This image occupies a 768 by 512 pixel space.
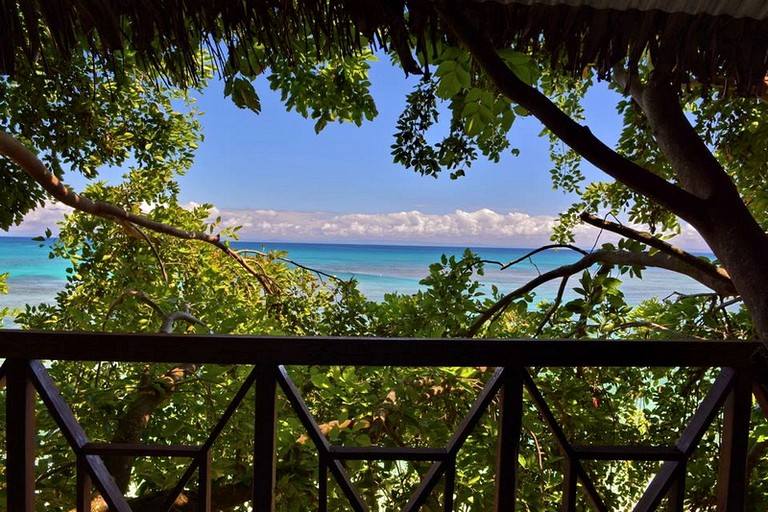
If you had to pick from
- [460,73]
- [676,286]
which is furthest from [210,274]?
[676,286]

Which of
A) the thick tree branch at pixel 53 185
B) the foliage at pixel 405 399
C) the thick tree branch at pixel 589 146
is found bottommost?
the foliage at pixel 405 399

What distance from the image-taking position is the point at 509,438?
3.31 feet

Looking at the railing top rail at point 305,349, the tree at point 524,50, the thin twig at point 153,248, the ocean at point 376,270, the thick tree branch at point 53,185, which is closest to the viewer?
the railing top rail at point 305,349

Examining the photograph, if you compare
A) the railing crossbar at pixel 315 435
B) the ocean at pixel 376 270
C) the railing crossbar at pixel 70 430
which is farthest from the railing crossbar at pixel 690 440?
the ocean at pixel 376 270

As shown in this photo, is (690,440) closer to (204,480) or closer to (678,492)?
(678,492)

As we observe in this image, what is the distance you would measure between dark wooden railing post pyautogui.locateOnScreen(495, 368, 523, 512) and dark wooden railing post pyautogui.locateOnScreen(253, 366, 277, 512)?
0.45 m

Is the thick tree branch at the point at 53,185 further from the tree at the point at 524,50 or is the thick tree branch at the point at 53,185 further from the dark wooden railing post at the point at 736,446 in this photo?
the dark wooden railing post at the point at 736,446

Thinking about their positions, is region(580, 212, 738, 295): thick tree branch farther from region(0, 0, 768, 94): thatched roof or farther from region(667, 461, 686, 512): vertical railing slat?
region(667, 461, 686, 512): vertical railing slat

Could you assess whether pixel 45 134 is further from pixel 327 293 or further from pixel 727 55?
pixel 727 55

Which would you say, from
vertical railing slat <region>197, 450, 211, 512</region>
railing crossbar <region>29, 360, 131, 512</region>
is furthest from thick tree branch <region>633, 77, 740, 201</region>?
railing crossbar <region>29, 360, 131, 512</region>

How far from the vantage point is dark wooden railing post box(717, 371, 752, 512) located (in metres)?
1.01

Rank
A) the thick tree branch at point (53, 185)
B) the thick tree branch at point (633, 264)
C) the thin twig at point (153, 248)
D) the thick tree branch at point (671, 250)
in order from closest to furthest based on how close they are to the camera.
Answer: the thick tree branch at point (671, 250)
the thick tree branch at point (633, 264)
the thick tree branch at point (53, 185)
the thin twig at point (153, 248)

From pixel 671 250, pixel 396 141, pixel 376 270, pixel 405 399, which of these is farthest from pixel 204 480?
pixel 376 270

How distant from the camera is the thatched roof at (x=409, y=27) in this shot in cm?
102
